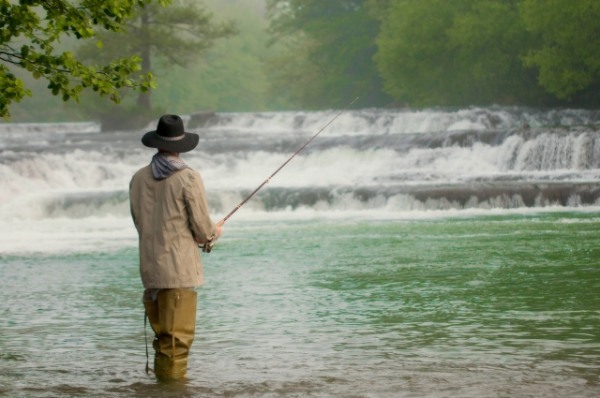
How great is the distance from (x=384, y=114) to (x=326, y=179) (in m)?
15.8

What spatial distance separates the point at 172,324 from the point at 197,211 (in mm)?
716

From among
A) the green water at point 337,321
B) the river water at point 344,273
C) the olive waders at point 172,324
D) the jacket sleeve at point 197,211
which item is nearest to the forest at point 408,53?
the river water at point 344,273

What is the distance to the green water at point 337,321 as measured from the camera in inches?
355

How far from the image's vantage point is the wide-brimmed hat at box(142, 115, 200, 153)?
339 inches

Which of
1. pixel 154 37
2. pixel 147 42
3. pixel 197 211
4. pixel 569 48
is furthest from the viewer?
pixel 154 37

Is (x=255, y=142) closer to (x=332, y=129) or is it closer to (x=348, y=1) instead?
(x=332, y=129)

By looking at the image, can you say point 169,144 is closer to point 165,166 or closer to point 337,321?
point 165,166

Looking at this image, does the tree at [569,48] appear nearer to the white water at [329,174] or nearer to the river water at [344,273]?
the white water at [329,174]

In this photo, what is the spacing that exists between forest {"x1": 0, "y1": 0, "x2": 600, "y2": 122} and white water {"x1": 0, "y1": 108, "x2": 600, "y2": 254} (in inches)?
134

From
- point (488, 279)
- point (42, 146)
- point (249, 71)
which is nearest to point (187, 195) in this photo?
point (488, 279)

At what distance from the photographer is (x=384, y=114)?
52.7 m

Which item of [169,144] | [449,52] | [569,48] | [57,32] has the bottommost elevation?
[169,144]

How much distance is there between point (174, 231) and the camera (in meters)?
8.51

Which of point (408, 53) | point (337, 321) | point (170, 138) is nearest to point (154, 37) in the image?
point (408, 53)
